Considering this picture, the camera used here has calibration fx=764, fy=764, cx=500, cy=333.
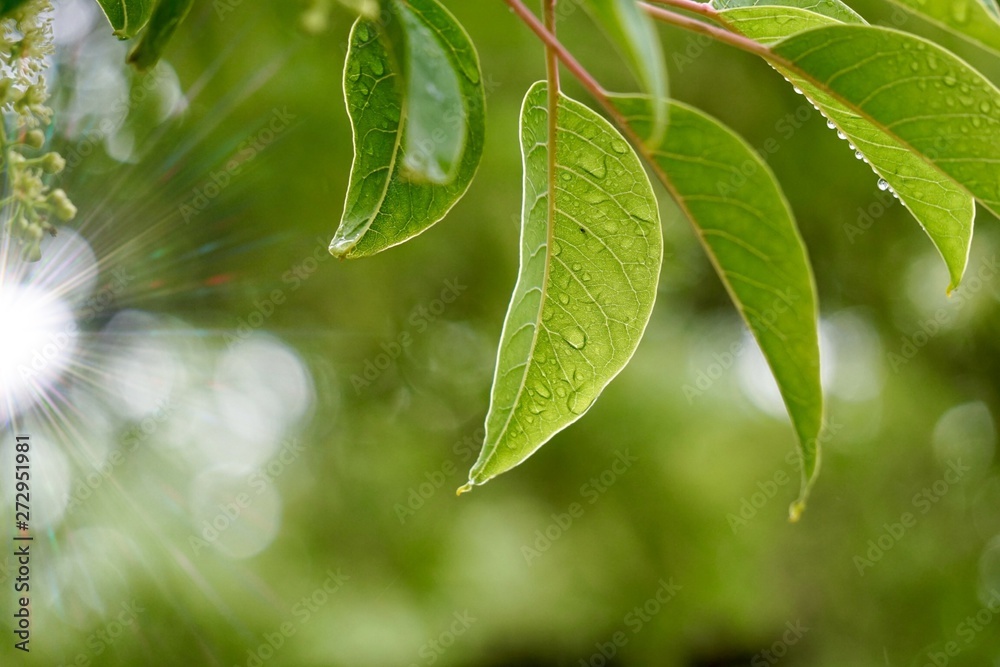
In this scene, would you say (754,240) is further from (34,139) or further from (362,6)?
(34,139)

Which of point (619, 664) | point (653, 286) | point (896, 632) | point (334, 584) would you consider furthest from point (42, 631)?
point (896, 632)

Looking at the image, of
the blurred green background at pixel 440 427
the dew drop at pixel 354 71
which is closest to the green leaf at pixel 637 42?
the dew drop at pixel 354 71

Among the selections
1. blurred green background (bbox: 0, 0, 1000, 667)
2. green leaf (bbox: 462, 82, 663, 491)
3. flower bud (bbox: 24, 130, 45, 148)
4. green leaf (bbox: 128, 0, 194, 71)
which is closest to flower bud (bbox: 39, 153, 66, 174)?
flower bud (bbox: 24, 130, 45, 148)

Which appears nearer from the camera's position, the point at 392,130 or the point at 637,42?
the point at 637,42

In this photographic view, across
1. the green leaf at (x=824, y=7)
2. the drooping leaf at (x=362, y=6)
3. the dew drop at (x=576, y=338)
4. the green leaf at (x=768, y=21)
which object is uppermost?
the green leaf at (x=824, y=7)

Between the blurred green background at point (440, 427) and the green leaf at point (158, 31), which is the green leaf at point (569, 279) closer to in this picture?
the green leaf at point (158, 31)

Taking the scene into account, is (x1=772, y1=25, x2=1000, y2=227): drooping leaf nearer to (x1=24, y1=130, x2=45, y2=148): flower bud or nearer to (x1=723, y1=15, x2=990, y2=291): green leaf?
(x1=723, y1=15, x2=990, y2=291): green leaf

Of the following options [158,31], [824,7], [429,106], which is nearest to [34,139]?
[158,31]
